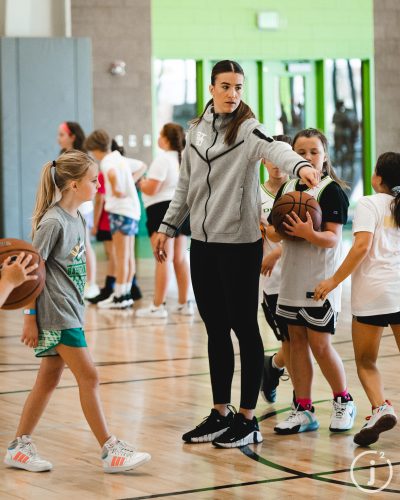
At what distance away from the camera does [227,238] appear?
14.1 feet

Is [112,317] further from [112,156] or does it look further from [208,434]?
[208,434]

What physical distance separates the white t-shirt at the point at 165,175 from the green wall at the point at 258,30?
9.80 m

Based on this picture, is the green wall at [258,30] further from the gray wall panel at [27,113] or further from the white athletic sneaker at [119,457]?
the white athletic sneaker at [119,457]

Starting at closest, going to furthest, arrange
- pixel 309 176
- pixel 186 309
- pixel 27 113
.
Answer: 1. pixel 309 176
2. pixel 186 309
3. pixel 27 113

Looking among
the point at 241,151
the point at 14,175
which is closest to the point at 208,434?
the point at 241,151

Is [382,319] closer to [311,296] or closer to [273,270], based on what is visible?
[311,296]

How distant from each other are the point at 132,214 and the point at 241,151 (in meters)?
4.44

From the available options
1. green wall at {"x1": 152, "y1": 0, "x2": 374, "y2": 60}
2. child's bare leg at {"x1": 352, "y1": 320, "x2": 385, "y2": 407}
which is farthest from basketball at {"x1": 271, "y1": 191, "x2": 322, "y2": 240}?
green wall at {"x1": 152, "y1": 0, "x2": 374, "y2": 60}

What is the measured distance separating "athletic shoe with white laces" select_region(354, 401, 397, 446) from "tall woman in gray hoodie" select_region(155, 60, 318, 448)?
44 cm

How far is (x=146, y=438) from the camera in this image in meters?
4.50

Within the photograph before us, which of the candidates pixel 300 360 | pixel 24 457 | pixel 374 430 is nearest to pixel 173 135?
pixel 300 360

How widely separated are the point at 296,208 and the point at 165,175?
12.7 feet

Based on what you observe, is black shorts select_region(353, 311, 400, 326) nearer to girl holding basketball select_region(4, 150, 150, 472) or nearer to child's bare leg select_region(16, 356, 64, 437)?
girl holding basketball select_region(4, 150, 150, 472)

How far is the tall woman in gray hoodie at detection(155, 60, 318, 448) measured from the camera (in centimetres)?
428
